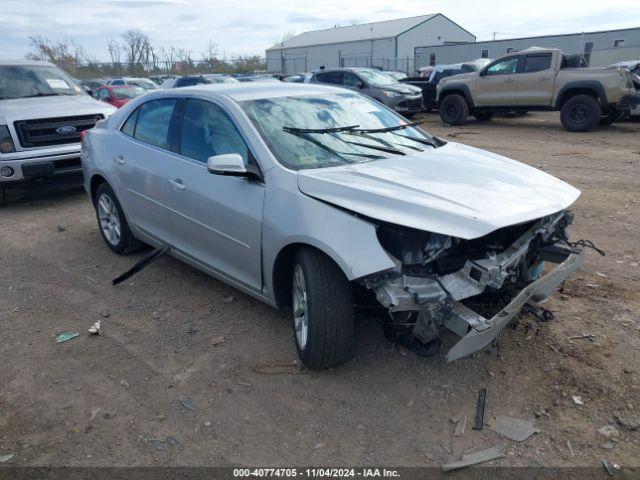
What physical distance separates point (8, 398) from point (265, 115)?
252 centimetres

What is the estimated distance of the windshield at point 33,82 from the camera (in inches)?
331

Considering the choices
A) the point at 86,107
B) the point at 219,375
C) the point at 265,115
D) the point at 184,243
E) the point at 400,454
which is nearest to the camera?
the point at 400,454

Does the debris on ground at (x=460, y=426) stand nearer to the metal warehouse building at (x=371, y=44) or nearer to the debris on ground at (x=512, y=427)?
the debris on ground at (x=512, y=427)

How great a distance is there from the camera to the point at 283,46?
67.2 meters

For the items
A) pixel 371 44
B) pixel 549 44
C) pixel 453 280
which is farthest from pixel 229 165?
pixel 371 44

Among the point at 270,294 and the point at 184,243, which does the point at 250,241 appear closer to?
the point at 270,294

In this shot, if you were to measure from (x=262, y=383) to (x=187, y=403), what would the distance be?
47 centimetres

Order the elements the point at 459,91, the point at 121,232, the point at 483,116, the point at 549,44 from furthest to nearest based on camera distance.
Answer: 1. the point at 549,44
2. the point at 483,116
3. the point at 459,91
4. the point at 121,232

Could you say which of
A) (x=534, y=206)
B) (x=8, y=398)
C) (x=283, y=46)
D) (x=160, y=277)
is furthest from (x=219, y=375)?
(x=283, y=46)

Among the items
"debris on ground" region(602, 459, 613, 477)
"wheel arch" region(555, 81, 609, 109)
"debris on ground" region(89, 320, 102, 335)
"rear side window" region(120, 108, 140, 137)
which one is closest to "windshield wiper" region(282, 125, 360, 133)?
"rear side window" region(120, 108, 140, 137)

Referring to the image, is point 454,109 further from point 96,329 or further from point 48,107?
point 96,329

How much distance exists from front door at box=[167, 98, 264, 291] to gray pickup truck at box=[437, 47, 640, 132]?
11.8m

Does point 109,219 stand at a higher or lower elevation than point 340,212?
lower

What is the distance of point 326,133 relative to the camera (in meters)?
4.03
